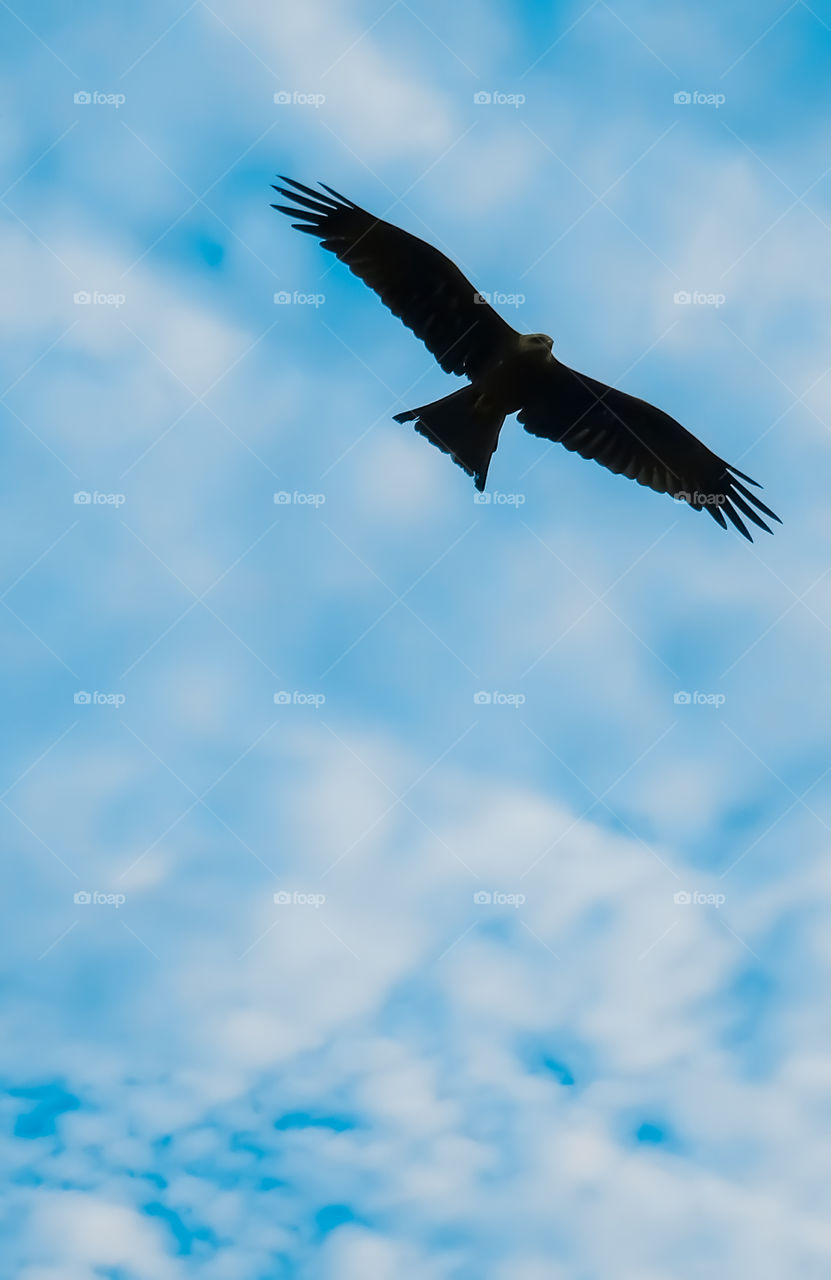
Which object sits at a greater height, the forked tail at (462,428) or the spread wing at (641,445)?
the spread wing at (641,445)

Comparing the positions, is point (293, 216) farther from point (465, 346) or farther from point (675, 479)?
point (675, 479)

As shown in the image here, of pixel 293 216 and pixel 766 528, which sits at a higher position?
pixel 293 216

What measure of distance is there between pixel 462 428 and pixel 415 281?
5.35 feet

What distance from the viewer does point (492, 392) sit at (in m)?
14.1

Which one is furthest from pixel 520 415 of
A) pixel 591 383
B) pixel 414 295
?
pixel 414 295

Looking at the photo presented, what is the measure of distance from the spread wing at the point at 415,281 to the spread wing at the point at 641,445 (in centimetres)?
102

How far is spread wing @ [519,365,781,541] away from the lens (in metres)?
15.0

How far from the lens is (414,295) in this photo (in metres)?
14.0

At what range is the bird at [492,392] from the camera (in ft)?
44.7

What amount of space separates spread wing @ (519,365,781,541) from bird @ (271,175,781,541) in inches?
0.4

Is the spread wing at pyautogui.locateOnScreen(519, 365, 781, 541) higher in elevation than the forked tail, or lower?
higher

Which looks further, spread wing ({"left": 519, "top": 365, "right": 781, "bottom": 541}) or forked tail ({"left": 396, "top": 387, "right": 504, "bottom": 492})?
spread wing ({"left": 519, "top": 365, "right": 781, "bottom": 541})

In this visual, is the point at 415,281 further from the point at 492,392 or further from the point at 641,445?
the point at 641,445

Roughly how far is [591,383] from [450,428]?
203cm
